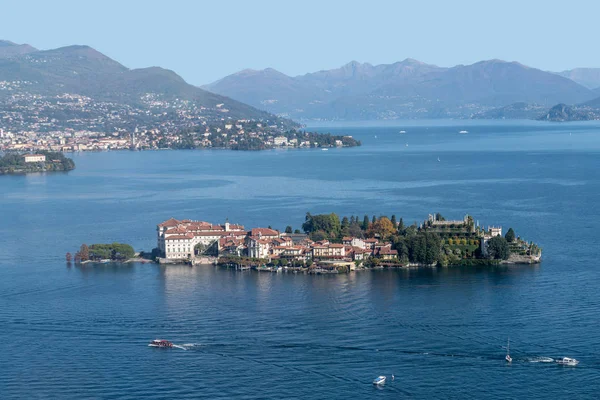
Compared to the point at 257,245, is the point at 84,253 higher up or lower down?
lower down

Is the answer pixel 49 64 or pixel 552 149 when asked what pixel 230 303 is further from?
pixel 49 64

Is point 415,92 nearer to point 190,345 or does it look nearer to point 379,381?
point 190,345

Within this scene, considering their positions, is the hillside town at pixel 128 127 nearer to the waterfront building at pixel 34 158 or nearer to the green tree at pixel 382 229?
the waterfront building at pixel 34 158

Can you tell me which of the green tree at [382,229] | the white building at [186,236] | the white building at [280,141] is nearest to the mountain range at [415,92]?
the white building at [280,141]

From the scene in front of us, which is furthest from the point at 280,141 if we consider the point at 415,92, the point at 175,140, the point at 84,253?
the point at 415,92

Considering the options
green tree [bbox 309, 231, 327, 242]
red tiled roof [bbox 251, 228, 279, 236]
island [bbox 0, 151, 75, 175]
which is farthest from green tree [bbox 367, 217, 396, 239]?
island [bbox 0, 151, 75, 175]
